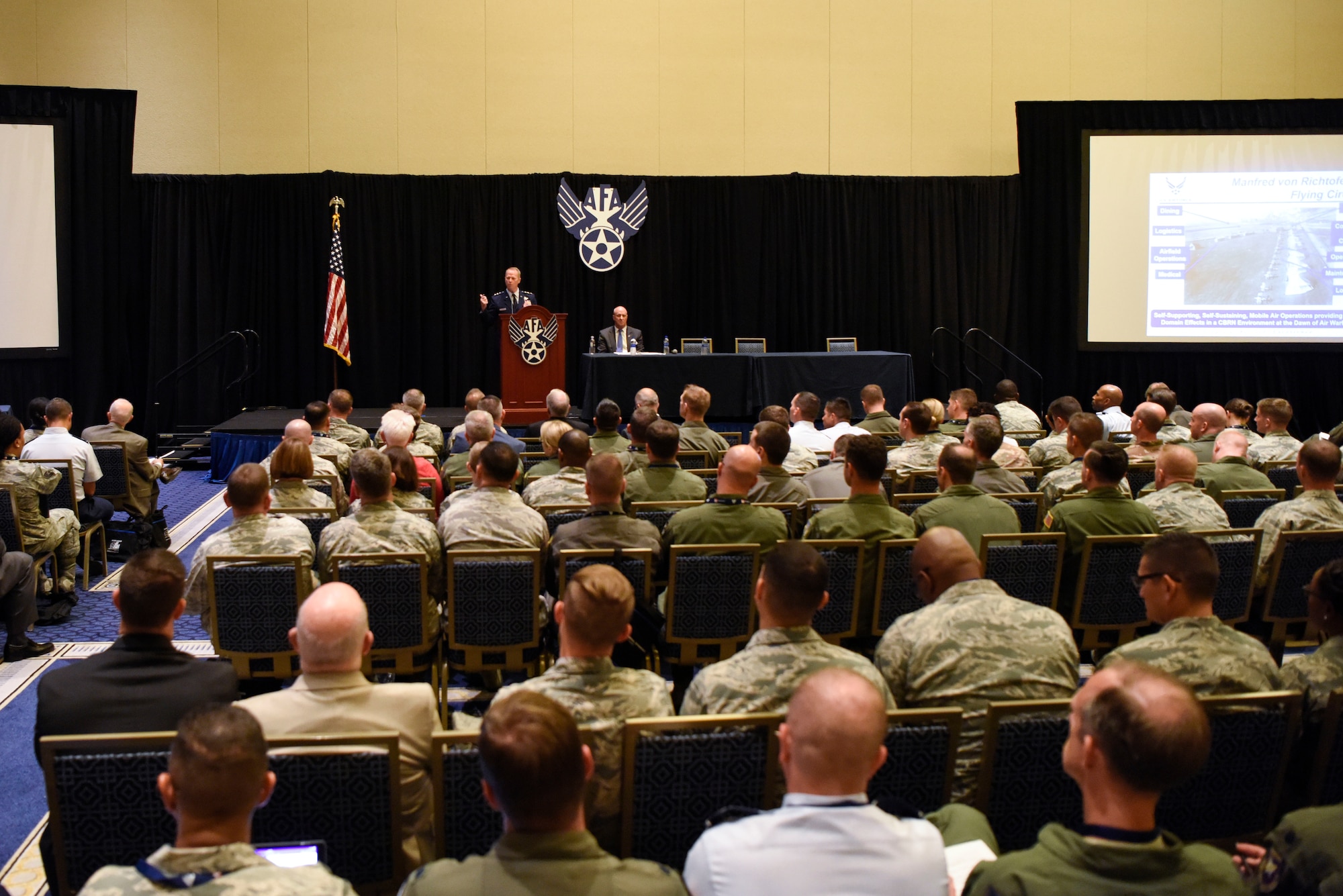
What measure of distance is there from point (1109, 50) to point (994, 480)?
34.2ft

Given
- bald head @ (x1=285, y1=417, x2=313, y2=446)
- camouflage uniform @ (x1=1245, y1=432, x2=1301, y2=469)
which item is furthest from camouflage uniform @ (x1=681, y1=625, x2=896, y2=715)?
camouflage uniform @ (x1=1245, y1=432, x2=1301, y2=469)

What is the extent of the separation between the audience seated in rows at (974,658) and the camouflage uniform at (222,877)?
1.58 meters

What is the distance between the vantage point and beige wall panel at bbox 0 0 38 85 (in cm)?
1281

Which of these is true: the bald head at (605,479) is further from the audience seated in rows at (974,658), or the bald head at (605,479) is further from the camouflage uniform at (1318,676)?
the camouflage uniform at (1318,676)

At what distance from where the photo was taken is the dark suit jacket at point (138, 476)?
744cm

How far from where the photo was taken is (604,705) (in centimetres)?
259

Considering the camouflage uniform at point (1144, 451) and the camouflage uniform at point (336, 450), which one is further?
the camouflage uniform at point (336, 450)

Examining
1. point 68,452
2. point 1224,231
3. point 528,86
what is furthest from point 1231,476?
point 528,86

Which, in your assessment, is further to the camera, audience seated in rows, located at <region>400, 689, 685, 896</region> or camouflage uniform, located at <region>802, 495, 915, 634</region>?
camouflage uniform, located at <region>802, 495, 915, 634</region>

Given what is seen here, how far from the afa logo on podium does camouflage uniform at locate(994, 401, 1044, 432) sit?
5979 mm

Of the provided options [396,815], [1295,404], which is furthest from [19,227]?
[1295,404]

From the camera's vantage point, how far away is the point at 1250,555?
14.6 ft

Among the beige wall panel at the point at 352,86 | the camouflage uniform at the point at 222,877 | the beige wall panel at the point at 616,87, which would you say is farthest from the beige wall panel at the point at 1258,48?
the camouflage uniform at the point at 222,877

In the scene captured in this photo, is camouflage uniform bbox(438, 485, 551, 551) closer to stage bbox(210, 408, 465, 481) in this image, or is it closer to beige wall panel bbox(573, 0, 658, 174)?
stage bbox(210, 408, 465, 481)
